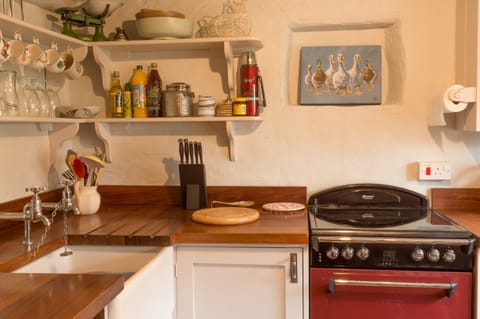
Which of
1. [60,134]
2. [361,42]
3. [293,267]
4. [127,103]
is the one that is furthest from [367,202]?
[60,134]

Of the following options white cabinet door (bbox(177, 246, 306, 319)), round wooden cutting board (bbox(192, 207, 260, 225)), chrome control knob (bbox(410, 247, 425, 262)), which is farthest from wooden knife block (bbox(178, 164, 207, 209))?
chrome control knob (bbox(410, 247, 425, 262))

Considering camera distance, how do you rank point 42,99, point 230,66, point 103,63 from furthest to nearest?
point 103,63
point 230,66
point 42,99

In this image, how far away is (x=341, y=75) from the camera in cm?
252

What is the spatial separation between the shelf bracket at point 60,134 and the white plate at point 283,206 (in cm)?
97

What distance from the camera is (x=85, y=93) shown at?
267 cm

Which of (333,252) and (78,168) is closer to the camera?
(333,252)

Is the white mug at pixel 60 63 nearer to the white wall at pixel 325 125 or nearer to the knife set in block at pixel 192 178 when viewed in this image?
the white wall at pixel 325 125

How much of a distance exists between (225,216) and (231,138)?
46cm

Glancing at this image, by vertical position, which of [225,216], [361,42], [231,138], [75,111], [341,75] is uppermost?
[361,42]

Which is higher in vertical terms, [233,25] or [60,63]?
[233,25]

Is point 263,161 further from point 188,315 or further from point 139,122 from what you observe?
point 188,315

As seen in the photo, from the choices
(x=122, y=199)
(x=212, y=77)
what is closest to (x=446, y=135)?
(x=212, y=77)

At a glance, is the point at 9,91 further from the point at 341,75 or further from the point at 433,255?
the point at 433,255

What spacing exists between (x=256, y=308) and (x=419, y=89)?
1.28m
